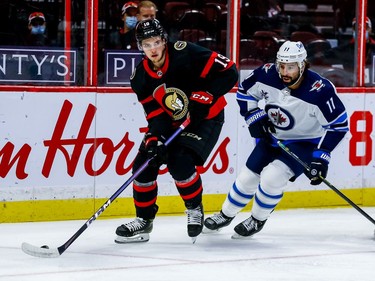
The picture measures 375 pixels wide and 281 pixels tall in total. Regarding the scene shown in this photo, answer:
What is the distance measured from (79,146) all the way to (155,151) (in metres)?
1.12

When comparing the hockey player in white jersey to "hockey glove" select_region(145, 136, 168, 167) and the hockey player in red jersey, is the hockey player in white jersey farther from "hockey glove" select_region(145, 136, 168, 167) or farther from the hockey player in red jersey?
"hockey glove" select_region(145, 136, 168, 167)

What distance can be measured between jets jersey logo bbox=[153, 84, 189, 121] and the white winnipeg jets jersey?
0.41 m

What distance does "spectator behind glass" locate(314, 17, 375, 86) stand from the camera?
695 cm

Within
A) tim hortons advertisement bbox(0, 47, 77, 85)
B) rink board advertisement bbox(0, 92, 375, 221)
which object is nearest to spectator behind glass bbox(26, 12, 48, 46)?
tim hortons advertisement bbox(0, 47, 77, 85)

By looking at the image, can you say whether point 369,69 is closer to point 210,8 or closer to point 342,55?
point 342,55

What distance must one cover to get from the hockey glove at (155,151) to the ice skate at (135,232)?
1.23 feet

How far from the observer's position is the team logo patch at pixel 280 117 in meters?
5.53

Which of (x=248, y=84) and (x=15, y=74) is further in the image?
(x=15, y=74)

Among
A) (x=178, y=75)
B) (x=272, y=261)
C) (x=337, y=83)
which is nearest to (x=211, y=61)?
(x=178, y=75)

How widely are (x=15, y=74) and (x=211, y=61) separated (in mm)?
1244

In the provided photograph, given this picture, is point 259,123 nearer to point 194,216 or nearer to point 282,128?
point 282,128

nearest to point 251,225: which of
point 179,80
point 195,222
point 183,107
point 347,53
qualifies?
point 195,222

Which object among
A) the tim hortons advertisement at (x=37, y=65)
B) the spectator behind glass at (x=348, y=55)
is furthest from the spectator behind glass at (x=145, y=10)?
the spectator behind glass at (x=348, y=55)

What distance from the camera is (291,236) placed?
5.75m
